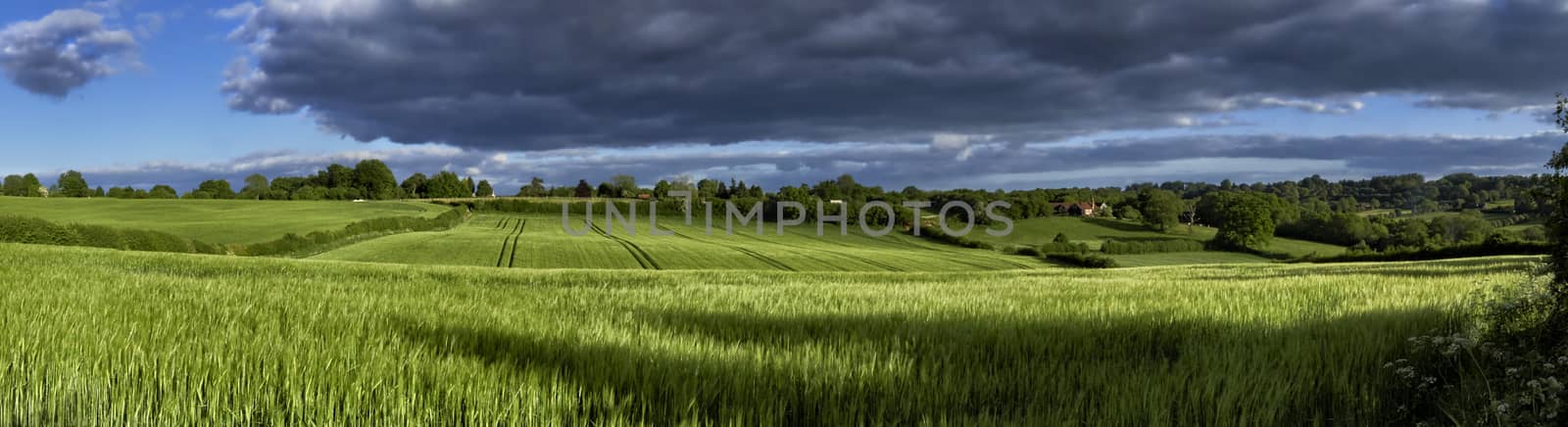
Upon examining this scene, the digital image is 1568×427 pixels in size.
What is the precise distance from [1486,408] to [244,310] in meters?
6.87

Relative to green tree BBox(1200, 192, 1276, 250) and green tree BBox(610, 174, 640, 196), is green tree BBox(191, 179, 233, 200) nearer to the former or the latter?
green tree BBox(610, 174, 640, 196)

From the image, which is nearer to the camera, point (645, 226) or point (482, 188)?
point (645, 226)

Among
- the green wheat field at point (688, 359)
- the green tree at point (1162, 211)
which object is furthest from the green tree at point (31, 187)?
the green tree at point (1162, 211)

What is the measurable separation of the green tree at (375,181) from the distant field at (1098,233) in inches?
4942

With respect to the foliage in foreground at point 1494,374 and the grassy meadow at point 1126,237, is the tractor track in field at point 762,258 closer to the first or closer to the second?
the grassy meadow at point 1126,237

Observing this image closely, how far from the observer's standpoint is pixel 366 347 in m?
3.55

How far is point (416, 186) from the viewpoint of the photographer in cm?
16888

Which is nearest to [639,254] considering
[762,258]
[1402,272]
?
[762,258]

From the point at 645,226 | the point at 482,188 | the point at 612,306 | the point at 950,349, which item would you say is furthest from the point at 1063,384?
the point at 482,188

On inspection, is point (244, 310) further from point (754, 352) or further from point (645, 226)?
point (645, 226)

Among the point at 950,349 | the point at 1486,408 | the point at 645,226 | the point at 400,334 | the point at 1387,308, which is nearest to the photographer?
the point at 1486,408

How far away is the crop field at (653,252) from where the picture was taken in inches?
2584

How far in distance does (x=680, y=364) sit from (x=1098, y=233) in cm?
13297

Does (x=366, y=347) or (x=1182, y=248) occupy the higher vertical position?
(x=366, y=347)
